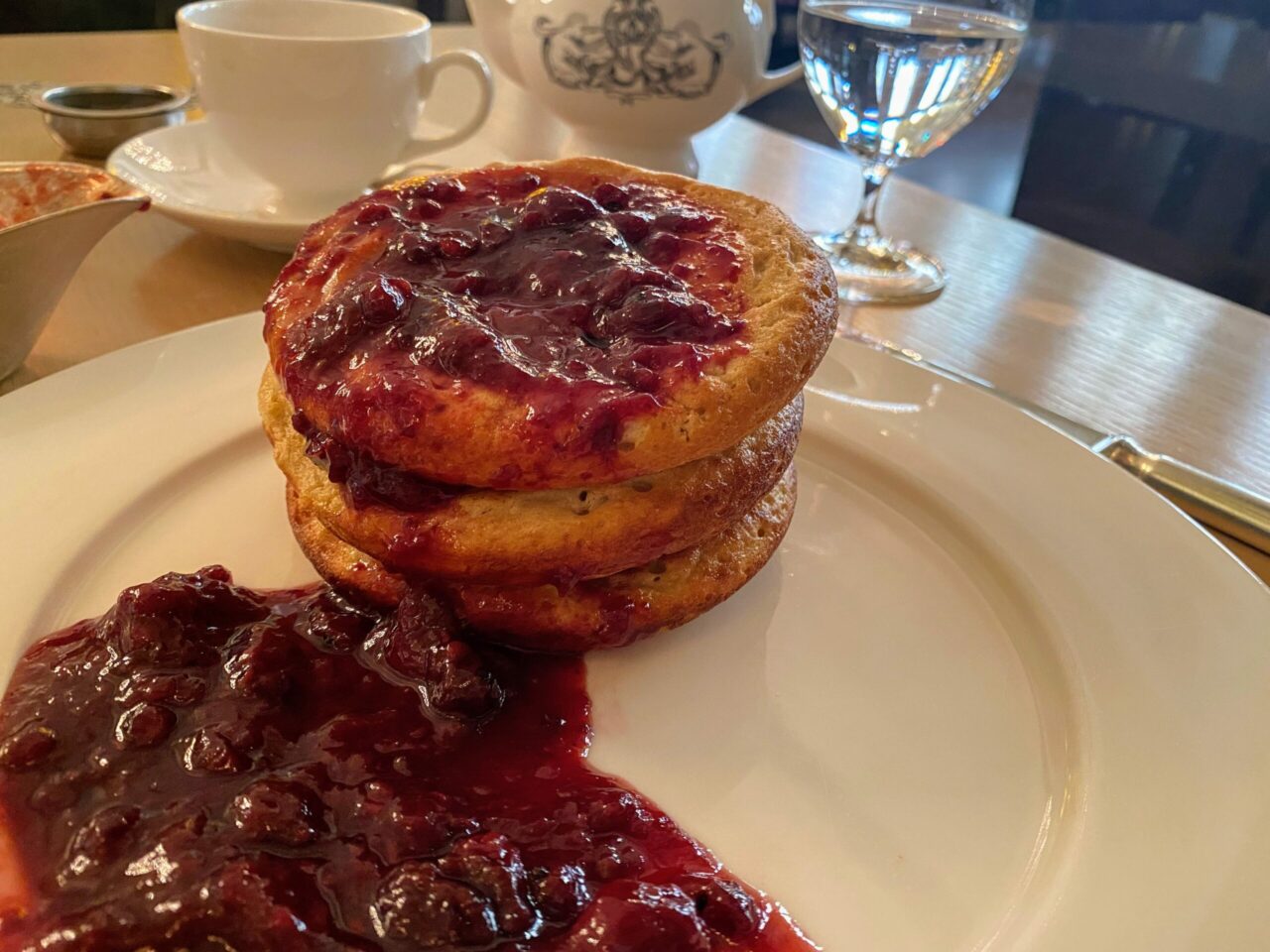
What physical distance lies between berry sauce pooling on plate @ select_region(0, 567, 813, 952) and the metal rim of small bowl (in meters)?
2.53

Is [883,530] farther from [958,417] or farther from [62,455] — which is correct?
[62,455]

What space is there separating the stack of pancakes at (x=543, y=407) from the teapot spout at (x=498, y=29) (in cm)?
187

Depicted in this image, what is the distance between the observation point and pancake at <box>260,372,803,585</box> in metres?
1.54

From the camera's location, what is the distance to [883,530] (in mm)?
2010

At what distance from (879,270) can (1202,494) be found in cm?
139

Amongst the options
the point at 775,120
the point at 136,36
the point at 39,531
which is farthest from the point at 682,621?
the point at 775,120

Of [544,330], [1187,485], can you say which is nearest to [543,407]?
[544,330]

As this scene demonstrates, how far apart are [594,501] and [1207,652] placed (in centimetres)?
107

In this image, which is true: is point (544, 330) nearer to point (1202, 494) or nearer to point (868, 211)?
point (1202, 494)

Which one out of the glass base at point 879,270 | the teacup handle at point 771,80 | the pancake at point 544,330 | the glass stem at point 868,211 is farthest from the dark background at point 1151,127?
the pancake at point 544,330

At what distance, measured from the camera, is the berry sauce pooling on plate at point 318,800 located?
1180 mm

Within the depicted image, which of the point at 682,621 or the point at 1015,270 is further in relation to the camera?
the point at 1015,270

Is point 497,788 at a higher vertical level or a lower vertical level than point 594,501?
lower

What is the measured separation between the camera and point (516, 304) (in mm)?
1626
